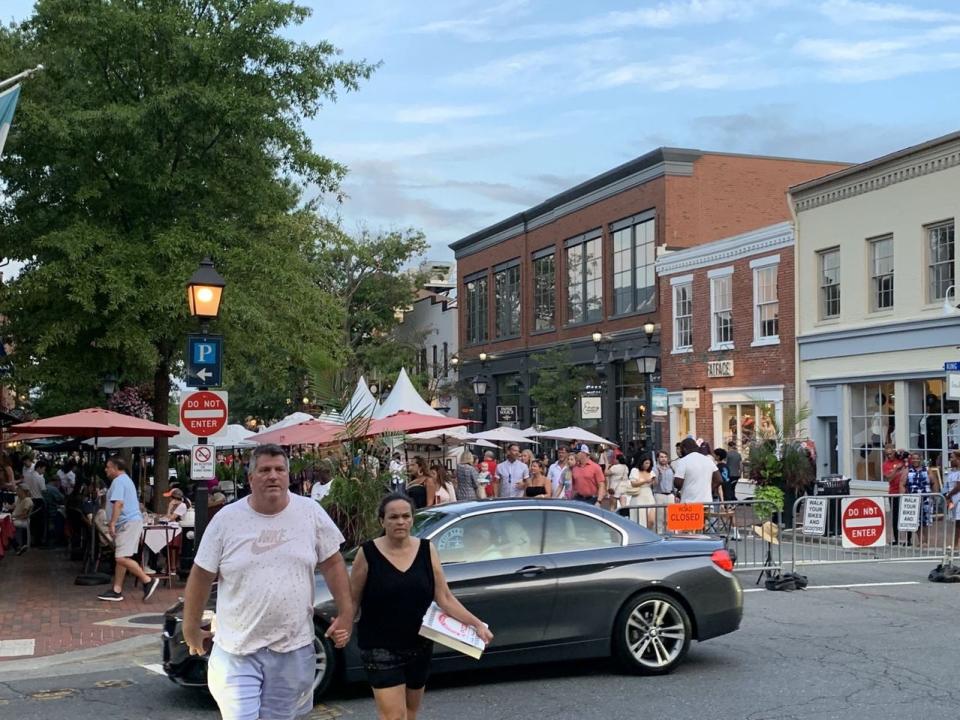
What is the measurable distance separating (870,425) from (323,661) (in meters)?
20.2

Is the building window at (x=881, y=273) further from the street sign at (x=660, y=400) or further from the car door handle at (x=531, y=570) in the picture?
the car door handle at (x=531, y=570)

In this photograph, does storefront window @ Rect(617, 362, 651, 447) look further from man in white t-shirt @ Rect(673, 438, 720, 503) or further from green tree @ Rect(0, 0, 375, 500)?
man in white t-shirt @ Rect(673, 438, 720, 503)

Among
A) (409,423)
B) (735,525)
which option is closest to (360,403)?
(409,423)

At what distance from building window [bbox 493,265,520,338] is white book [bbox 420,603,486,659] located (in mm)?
40691

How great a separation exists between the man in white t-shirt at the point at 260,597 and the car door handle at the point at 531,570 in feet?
12.4

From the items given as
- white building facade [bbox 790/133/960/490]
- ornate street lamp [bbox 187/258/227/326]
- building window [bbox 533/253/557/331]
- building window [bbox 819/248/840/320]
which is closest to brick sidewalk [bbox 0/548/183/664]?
ornate street lamp [bbox 187/258/227/326]

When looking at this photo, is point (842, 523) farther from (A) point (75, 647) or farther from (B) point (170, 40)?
(B) point (170, 40)

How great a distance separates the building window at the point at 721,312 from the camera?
31250 millimetres

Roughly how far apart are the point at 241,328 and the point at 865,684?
580 inches

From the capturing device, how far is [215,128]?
1972 centimetres

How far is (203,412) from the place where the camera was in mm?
13352

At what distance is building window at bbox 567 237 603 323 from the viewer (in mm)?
40000

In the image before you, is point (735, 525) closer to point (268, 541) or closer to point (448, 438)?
point (448, 438)

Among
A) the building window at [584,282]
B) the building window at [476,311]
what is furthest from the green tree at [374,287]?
the building window at [584,282]
